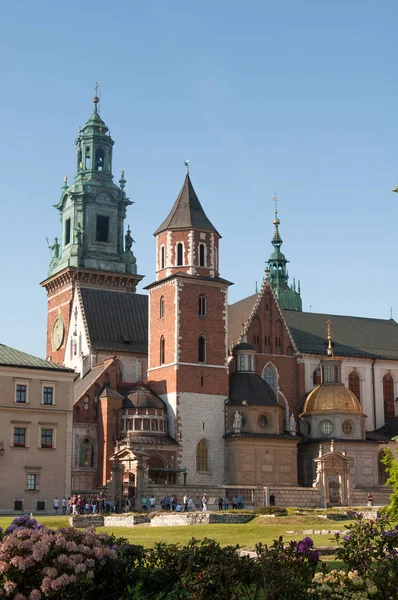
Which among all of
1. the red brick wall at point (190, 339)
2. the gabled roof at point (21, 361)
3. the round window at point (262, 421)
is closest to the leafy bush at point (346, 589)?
the gabled roof at point (21, 361)

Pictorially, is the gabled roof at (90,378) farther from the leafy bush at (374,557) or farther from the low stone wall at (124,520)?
the leafy bush at (374,557)

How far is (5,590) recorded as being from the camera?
1602 centimetres

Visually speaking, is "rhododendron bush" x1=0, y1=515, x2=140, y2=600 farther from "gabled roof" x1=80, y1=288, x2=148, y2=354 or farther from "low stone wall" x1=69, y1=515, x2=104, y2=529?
"gabled roof" x1=80, y1=288, x2=148, y2=354

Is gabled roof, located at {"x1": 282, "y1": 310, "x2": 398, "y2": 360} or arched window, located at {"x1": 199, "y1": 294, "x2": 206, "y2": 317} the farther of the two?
gabled roof, located at {"x1": 282, "y1": 310, "x2": 398, "y2": 360}

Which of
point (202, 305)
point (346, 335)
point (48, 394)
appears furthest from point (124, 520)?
point (346, 335)

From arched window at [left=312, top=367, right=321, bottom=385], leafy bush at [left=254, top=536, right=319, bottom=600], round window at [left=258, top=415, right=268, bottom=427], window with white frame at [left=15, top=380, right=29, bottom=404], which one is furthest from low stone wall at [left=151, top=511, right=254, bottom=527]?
arched window at [left=312, top=367, right=321, bottom=385]

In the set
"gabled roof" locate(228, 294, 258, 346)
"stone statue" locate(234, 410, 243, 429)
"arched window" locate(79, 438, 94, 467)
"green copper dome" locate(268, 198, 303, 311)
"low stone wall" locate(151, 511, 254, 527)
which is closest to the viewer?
"low stone wall" locate(151, 511, 254, 527)

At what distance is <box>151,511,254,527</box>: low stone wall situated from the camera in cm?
4347

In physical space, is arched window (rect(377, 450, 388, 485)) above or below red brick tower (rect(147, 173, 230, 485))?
below

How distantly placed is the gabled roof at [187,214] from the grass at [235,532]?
1302 inches

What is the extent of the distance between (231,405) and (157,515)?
24292mm

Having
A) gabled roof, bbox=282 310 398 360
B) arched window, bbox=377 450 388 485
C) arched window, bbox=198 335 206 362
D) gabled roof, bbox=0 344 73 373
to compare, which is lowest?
arched window, bbox=377 450 388 485

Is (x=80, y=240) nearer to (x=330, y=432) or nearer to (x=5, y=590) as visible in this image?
(x=330, y=432)

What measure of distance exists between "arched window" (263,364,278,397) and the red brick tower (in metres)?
6.95
